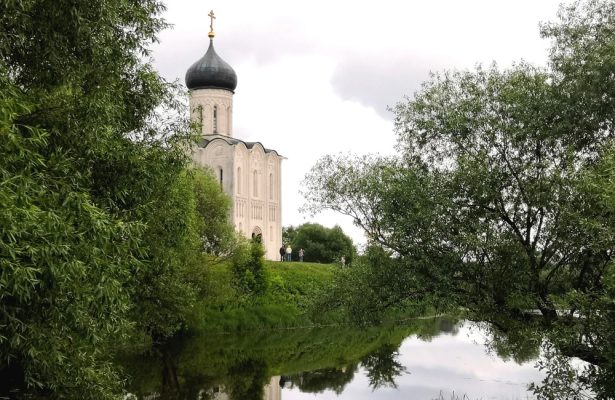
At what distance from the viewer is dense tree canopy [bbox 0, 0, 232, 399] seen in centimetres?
586

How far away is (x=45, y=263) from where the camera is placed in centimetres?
599

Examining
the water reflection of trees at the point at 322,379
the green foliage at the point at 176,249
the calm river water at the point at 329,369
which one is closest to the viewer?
the green foliage at the point at 176,249

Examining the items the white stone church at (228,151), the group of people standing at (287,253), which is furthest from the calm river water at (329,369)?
the white stone church at (228,151)

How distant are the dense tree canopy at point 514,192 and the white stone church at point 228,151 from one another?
34.7m

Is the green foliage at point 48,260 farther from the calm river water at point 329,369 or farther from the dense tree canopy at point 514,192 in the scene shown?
the calm river water at point 329,369

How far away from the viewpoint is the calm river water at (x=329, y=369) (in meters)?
15.9

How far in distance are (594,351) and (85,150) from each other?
248 inches

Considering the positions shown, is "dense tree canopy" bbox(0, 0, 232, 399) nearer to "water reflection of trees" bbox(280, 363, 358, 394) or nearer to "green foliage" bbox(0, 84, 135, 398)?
"green foliage" bbox(0, 84, 135, 398)

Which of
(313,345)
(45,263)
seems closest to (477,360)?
(313,345)

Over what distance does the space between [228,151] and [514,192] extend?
120ft

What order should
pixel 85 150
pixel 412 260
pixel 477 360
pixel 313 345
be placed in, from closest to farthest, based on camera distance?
pixel 85 150 < pixel 412 260 < pixel 477 360 < pixel 313 345

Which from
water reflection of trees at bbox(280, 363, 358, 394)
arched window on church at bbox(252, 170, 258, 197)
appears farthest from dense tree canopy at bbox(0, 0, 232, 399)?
arched window on church at bbox(252, 170, 258, 197)

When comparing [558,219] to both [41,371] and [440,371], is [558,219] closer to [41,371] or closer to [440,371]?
[41,371]

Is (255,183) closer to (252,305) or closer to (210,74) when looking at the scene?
(210,74)
